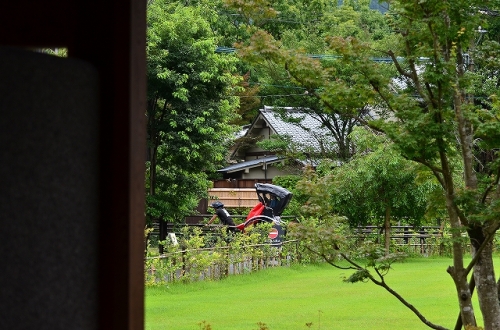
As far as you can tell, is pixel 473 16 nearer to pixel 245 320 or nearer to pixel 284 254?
pixel 245 320

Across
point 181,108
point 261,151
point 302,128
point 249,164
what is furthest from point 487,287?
point 261,151

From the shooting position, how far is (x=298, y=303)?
8.75m

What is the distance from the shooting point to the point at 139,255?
76cm

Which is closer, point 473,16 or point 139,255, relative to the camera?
point 139,255

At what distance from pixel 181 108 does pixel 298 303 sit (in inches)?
226

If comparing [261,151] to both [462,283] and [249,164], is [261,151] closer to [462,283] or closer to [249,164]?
[249,164]

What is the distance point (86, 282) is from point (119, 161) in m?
0.14

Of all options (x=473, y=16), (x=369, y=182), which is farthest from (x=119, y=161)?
(x=369, y=182)

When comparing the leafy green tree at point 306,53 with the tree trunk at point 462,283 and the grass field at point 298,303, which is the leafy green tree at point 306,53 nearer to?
the tree trunk at point 462,283

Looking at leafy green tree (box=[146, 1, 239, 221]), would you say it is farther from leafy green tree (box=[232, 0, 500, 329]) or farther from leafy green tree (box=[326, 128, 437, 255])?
leafy green tree (box=[232, 0, 500, 329])

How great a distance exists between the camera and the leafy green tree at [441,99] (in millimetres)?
4371

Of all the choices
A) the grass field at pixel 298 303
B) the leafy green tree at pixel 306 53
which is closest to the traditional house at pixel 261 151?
the leafy green tree at pixel 306 53

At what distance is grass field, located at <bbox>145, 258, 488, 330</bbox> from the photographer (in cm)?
731

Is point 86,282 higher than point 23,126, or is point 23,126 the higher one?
point 23,126
